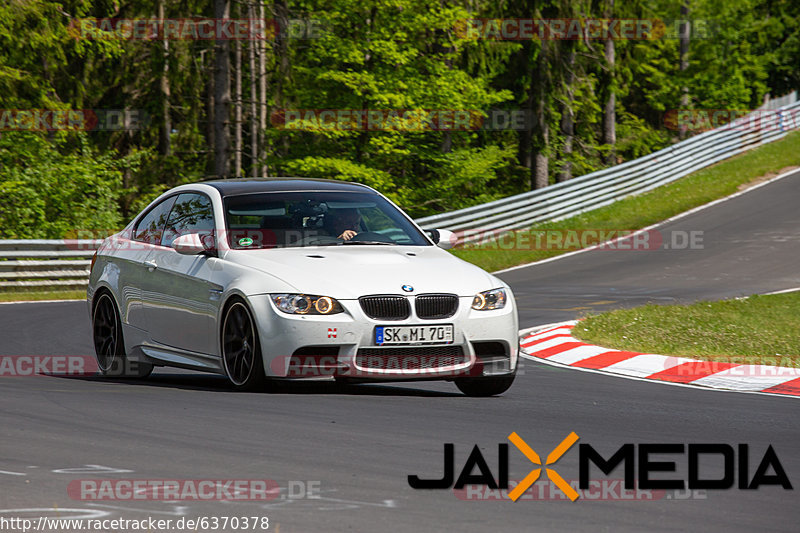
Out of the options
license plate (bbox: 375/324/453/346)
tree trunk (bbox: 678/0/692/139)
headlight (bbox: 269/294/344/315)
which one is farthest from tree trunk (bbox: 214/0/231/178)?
tree trunk (bbox: 678/0/692/139)

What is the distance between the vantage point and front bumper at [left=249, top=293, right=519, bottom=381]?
8430 mm

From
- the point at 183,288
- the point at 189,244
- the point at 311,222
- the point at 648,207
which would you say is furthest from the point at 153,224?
the point at 648,207

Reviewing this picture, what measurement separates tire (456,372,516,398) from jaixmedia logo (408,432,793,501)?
2.15 meters

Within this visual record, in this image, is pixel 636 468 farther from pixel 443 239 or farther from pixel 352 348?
pixel 443 239

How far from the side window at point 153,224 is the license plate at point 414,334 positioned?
2698 millimetres

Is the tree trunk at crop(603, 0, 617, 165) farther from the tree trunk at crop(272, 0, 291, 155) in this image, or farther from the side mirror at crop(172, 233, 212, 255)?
the side mirror at crop(172, 233, 212, 255)

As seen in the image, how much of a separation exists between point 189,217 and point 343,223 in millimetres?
1329

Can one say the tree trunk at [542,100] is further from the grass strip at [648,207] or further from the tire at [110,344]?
the tire at [110,344]

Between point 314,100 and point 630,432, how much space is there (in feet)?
108

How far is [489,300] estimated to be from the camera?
8922 mm

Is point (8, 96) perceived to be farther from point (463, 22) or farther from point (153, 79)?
point (463, 22)

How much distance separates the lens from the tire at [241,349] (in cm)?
866

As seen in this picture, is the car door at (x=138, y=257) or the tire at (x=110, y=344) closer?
the car door at (x=138, y=257)

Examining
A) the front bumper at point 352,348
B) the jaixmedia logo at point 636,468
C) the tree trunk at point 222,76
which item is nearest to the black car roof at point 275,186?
the front bumper at point 352,348
